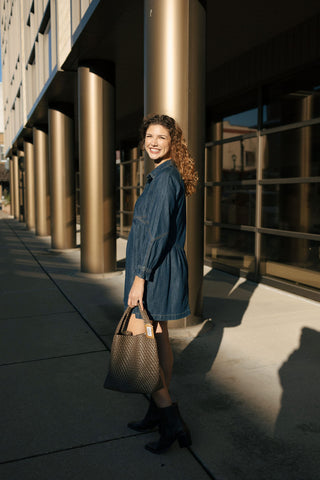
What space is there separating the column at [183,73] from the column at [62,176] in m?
7.58

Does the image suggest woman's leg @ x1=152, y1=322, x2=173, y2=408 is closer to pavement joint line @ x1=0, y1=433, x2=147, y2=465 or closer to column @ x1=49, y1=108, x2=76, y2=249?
pavement joint line @ x1=0, y1=433, x2=147, y2=465

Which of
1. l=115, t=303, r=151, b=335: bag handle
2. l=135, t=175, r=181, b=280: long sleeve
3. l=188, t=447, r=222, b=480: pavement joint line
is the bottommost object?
l=188, t=447, r=222, b=480: pavement joint line

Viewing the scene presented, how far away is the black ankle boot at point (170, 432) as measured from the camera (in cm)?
271

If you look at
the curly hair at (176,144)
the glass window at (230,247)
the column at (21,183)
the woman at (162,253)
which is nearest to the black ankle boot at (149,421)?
the woman at (162,253)

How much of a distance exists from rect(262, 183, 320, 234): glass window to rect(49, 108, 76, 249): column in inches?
242

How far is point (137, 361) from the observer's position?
264cm

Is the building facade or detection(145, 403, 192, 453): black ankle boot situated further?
the building facade

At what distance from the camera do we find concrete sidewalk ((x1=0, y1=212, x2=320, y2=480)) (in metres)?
2.61

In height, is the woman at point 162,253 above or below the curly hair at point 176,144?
below

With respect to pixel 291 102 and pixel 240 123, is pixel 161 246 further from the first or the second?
pixel 240 123

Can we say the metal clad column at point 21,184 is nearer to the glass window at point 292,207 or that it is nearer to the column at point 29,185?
the column at point 29,185

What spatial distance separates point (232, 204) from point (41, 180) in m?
9.31

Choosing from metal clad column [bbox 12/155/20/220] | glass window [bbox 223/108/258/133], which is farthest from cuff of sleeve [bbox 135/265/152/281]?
metal clad column [bbox 12/155/20/220]

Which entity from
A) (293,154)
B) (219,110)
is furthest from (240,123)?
(293,154)
